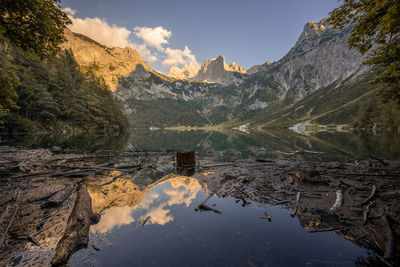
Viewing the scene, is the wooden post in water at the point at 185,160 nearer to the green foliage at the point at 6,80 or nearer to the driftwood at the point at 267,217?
the driftwood at the point at 267,217

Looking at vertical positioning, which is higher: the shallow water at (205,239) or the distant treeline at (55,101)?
the distant treeline at (55,101)

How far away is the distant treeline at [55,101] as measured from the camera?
46719mm

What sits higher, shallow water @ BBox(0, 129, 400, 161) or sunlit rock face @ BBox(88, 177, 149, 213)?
shallow water @ BBox(0, 129, 400, 161)

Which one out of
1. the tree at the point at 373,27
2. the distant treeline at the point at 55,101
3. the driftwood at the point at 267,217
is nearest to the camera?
the driftwood at the point at 267,217

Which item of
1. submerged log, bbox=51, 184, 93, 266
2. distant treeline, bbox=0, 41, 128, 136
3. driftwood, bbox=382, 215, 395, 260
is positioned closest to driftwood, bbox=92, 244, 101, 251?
submerged log, bbox=51, 184, 93, 266

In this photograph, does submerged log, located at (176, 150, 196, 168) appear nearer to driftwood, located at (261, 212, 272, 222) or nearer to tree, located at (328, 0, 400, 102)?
driftwood, located at (261, 212, 272, 222)

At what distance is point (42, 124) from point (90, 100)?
19.9m

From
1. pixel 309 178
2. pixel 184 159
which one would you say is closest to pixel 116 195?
pixel 184 159

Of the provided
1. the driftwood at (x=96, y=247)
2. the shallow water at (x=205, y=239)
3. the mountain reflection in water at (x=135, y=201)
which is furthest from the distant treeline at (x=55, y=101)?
the driftwood at (x=96, y=247)

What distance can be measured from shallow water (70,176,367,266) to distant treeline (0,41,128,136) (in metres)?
48.5

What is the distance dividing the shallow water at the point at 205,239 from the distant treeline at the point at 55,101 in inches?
1910

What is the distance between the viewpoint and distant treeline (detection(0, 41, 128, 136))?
153 feet

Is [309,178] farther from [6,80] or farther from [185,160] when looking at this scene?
[6,80]

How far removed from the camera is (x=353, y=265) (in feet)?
13.4
